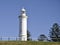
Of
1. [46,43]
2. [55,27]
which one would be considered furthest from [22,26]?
[55,27]

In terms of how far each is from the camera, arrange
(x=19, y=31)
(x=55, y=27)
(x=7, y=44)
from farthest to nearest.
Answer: (x=55, y=27) → (x=19, y=31) → (x=7, y=44)

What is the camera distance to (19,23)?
71938 mm

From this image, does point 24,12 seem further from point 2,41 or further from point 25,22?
point 2,41

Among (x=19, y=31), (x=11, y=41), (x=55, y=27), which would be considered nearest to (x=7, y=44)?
(x=11, y=41)

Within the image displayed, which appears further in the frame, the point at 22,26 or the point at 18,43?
the point at 22,26

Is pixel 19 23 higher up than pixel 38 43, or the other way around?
pixel 19 23

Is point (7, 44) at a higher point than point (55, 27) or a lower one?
lower

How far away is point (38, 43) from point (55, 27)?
5081 centimetres

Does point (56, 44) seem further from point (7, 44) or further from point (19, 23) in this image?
point (19, 23)

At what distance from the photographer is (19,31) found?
7038 centimetres

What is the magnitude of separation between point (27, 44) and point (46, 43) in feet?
12.2

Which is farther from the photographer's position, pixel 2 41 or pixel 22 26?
pixel 22 26

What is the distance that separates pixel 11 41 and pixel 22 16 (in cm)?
1675

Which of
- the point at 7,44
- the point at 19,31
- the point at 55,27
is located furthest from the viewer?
the point at 55,27
